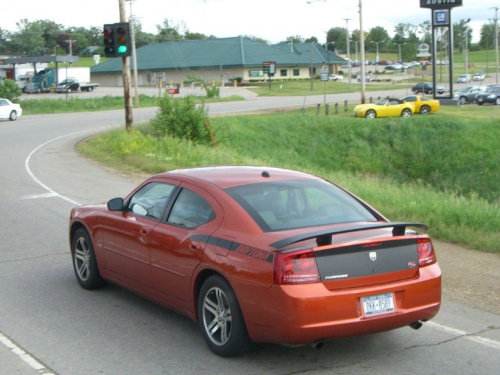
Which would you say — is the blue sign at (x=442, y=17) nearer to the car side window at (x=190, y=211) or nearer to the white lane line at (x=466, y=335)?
the white lane line at (x=466, y=335)

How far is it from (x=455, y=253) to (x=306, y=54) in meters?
108

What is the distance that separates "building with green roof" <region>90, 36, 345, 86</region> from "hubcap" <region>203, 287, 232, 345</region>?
94.7m

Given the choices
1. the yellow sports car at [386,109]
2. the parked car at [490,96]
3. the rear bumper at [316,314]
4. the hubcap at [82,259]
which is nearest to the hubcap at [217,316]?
the rear bumper at [316,314]

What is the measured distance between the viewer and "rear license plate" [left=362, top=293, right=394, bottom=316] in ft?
17.9

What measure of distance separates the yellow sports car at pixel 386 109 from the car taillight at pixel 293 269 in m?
41.5

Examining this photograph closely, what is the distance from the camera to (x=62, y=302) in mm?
7621

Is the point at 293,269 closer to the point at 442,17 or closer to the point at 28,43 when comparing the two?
the point at 442,17

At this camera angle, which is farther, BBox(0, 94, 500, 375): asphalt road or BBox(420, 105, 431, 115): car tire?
BBox(420, 105, 431, 115): car tire

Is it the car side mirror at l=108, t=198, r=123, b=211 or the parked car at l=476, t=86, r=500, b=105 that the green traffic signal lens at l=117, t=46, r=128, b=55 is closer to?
the car side mirror at l=108, t=198, r=123, b=211

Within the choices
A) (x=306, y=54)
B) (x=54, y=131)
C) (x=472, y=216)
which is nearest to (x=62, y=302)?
(x=472, y=216)

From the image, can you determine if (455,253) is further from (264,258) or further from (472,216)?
(264,258)

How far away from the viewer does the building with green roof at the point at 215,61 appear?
336ft

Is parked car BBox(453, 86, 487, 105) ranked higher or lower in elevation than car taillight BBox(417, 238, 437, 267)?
higher

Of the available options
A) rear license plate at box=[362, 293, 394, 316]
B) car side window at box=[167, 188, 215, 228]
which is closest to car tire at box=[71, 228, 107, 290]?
car side window at box=[167, 188, 215, 228]
